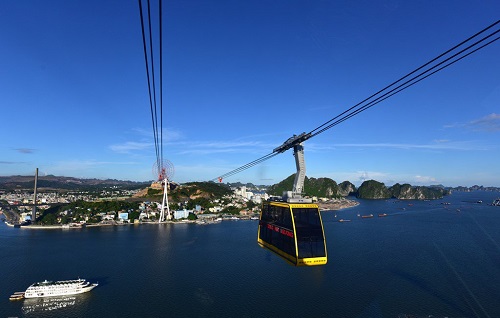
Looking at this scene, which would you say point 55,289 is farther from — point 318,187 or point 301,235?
point 318,187

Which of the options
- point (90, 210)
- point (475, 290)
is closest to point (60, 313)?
point (475, 290)

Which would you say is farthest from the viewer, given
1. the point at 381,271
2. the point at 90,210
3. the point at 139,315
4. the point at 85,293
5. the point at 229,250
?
the point at 90,210

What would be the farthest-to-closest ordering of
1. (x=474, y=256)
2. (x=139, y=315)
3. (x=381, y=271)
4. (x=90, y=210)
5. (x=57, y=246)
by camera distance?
1. (x=90, y=210)
2. (x=57, y=246)
3. (x=474, y=256)
4. (x=381, y=271)
5. (x=139, y=315)

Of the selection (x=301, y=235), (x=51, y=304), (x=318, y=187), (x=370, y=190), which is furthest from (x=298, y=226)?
(x=370, y=190)

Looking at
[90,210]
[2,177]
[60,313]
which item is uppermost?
[2,177]

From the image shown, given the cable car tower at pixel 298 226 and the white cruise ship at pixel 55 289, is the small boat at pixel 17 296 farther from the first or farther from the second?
the cable car tower at pixel 298 226

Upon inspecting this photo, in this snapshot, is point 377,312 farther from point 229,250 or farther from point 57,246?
point 57,246

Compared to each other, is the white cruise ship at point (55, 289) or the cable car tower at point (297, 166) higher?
the cable car tower at point (297, 166)

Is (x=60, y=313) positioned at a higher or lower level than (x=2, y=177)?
lower

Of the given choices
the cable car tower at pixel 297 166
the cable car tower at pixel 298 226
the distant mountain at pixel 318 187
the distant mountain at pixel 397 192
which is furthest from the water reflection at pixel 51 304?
the distant mountain at pixel 397 192
